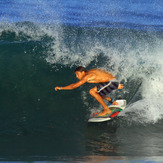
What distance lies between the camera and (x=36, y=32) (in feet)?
41.1

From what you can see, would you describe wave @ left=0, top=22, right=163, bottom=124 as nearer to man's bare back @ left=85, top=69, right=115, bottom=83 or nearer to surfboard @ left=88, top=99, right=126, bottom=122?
surfboard @ left=88, top=99, right=126, bottom=122

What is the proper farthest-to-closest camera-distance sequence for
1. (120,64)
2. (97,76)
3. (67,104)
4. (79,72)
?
(120,64), (67,104), (97,76), (79,72)

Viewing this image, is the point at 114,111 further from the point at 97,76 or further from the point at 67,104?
the point at 67,104


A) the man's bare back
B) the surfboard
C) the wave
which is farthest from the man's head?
the wave

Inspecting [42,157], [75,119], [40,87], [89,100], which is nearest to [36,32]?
[40,87]

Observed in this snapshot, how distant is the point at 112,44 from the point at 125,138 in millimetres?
8385

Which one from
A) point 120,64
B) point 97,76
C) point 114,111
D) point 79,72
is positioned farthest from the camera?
point 120,64

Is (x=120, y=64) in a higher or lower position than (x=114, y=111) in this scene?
higher

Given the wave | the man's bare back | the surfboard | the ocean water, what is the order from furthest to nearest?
the wave
the surfboard
the man's bare back
the ocean water

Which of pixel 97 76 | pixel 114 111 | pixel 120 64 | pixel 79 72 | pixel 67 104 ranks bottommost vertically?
pixel 67 104

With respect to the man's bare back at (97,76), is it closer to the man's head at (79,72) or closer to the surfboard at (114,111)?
the man's head at (79,72)

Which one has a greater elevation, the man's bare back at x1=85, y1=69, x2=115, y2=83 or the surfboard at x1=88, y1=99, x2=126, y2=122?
the man's bare back at x1=85, y1=69, x2=115, y2=83

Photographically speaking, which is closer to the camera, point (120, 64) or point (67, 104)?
point (67, 104)

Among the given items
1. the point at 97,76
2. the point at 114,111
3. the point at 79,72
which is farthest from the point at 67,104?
the point at 79,72
